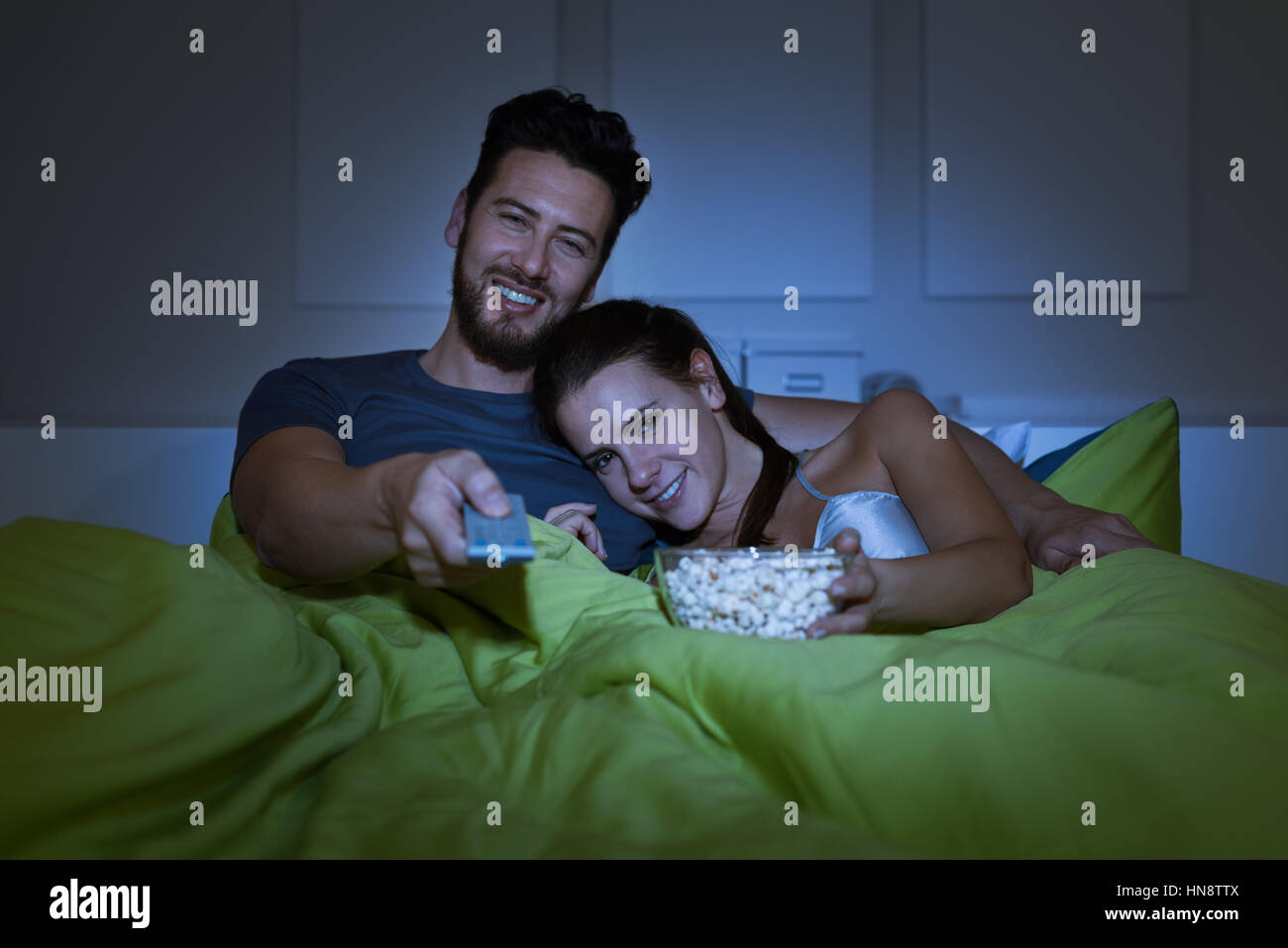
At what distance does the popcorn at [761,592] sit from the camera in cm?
80

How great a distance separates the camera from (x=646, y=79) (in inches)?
86.8

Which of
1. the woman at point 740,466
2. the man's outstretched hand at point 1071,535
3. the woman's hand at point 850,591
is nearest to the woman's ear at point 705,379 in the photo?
the woman at point 740,466

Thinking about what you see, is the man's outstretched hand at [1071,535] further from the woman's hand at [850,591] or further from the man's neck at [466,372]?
the man's neck at [466,372]

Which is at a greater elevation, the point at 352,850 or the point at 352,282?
the point at 352,282

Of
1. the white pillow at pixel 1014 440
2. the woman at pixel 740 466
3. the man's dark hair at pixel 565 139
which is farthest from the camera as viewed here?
the white pillow at pixel 1014 440

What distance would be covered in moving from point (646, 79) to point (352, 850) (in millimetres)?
2062

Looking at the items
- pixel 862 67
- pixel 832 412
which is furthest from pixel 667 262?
pixel 832 412

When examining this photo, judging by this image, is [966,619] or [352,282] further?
[352,282]

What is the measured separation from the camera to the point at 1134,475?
1.46 metres

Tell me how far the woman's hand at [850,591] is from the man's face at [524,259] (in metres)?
0.82

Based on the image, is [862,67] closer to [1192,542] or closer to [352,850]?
[1192,542]
